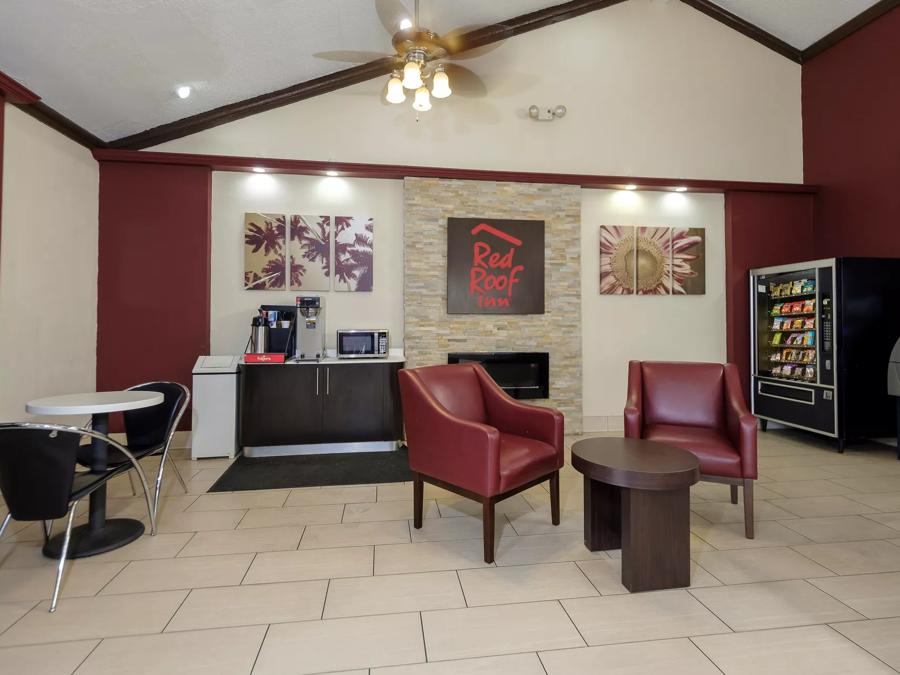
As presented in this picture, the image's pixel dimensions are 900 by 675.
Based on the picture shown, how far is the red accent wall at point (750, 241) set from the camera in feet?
18.2

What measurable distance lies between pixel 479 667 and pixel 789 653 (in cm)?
115

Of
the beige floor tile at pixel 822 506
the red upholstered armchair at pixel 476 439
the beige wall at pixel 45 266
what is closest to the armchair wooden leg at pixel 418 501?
the red upholstered armchair at pixel 476 439

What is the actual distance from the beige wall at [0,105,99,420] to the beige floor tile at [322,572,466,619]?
3051 mm

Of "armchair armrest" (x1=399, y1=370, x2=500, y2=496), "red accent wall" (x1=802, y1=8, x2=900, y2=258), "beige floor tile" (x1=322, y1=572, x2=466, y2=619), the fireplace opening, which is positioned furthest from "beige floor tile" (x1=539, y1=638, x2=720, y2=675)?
"red accent wall" (x1=802, y1=8, x2=900, y2=258)

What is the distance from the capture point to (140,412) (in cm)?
304

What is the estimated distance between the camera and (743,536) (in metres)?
2.66

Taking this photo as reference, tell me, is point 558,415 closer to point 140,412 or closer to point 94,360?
point 140,412

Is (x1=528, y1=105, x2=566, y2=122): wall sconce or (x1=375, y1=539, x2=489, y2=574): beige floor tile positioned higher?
(x1=528, y1=105, x2=566, y2=122): wall sconce

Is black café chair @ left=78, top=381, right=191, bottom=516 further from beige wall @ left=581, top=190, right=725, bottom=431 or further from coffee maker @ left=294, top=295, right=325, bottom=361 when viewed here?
beige wall @ left=581, top=190, right=725, bottom=431

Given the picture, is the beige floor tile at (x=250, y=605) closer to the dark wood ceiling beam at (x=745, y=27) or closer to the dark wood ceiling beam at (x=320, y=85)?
the dark wood ceiling beam at (x=320, y=85)

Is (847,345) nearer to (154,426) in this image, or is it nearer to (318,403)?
(318,403)

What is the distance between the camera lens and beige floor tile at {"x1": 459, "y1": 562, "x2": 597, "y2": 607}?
2.08 m

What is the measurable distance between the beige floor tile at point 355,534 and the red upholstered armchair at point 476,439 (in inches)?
5.6

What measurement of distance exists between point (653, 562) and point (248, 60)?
193 inches
